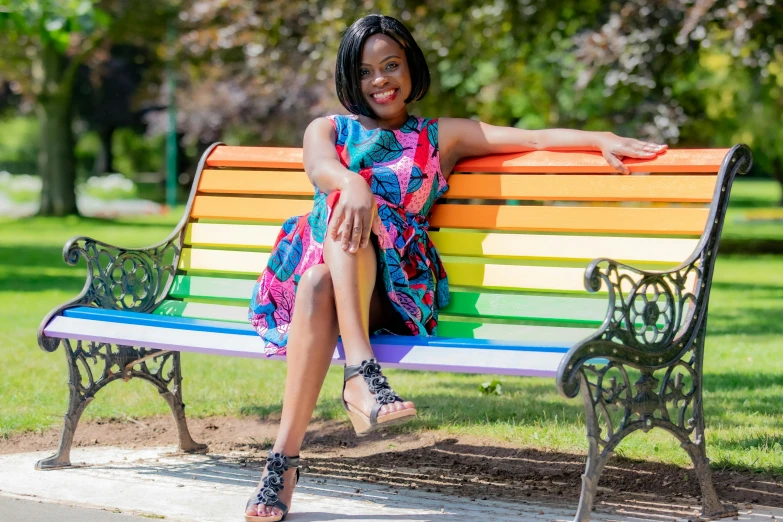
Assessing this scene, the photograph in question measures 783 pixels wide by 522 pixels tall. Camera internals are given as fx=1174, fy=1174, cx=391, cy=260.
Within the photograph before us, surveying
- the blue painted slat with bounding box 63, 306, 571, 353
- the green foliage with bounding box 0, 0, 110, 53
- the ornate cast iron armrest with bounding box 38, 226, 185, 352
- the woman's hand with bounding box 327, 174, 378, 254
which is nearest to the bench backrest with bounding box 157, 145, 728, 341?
the ornate cast iron armrest with bounding box 38, 226, 185, 352

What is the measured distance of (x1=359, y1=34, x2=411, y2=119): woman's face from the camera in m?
4.32

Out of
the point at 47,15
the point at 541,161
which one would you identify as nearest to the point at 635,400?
the point at 541,161

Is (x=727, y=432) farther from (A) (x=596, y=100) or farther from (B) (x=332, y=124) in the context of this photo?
(A) (x=596, y=100)

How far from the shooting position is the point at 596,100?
25547mm

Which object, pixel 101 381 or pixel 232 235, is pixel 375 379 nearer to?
pixel 101 381

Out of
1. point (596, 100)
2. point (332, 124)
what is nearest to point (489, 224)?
point (332, 124)

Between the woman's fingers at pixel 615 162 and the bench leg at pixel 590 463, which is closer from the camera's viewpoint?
the bench leg at pixel 590 463

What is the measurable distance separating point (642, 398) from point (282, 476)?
1170mm

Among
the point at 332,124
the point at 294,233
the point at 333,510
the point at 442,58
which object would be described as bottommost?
the point at 333,510

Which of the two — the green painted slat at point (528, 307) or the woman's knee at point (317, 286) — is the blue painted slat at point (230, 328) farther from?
the green painted slat at point (528, 307)

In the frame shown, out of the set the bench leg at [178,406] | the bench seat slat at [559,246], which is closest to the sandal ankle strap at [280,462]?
the bench seat slat at [559,246]

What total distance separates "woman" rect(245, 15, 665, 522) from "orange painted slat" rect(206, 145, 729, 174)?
0.14 ft

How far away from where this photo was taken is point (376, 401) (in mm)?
3582

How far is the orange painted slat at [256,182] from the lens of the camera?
16.5ft
